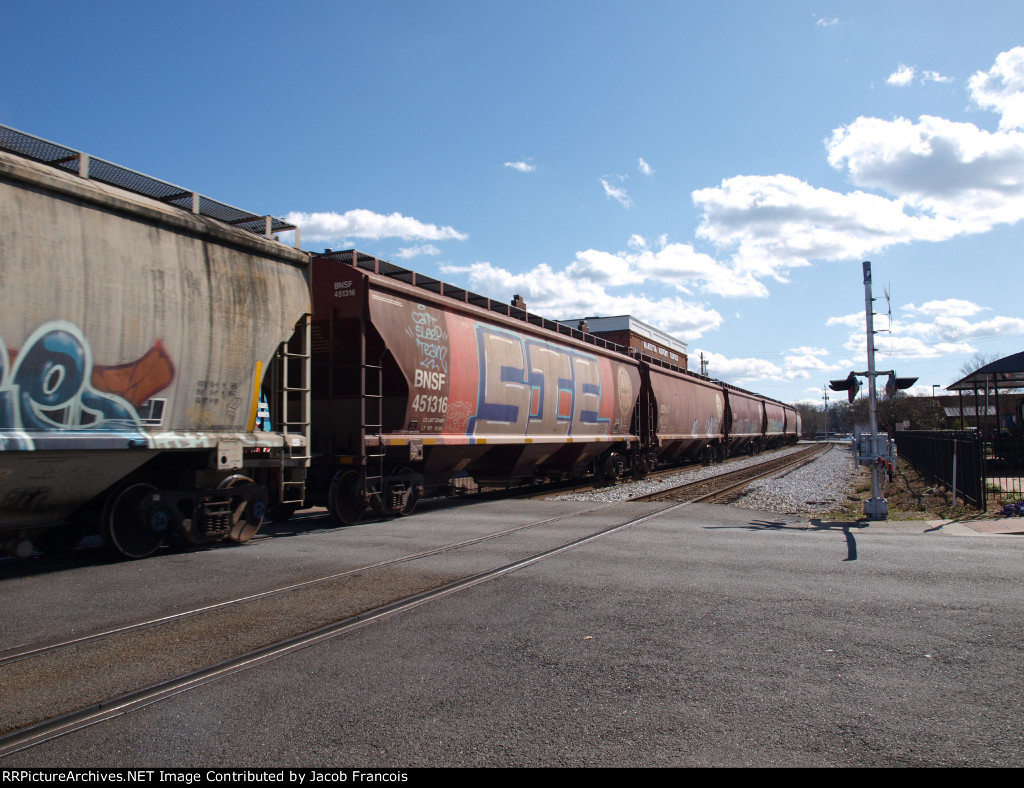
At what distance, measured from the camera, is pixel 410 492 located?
41.2 feet

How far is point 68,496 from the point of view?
297 inches

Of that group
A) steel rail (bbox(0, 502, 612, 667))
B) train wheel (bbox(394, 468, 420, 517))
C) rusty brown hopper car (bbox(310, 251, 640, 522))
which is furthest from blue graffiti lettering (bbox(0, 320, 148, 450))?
train wheel (bbox(394, 468, 420, 517))

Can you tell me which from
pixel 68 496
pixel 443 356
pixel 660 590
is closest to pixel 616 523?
pixel 443 356

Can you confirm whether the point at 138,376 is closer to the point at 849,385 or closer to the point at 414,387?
the point at 414,387

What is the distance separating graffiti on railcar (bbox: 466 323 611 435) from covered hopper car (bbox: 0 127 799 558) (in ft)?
0.22

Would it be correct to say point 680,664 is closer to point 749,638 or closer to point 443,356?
point 749,638

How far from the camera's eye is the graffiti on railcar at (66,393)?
659cm

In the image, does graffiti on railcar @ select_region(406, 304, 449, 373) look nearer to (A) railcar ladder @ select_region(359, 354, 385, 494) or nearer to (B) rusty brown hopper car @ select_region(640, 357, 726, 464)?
(A) railcar ladder @ select_region(359, 354, 385, 494)

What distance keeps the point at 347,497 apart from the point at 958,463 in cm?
1248

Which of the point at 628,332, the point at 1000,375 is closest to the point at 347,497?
the point at 1000,375

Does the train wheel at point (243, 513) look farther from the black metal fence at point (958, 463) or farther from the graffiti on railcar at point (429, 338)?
the black metal fence at point (958, 463)

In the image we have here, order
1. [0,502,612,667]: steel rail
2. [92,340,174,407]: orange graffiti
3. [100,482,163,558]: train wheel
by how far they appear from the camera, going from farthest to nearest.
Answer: [100,482,163,558]: train wheel, [92,340,174,407]: orange graffiti, [0,502,612,667]: steel rail

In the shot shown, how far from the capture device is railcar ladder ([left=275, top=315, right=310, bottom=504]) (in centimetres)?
1000
